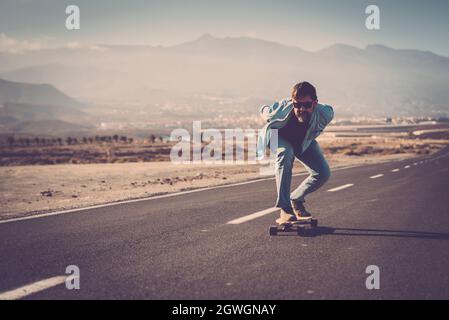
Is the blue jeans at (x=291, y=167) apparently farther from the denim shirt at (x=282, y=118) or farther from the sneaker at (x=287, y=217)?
the denim shirt at (x=282, y=118)

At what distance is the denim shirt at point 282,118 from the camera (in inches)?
237

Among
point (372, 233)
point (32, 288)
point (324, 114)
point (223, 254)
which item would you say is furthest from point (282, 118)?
point (32, 288)

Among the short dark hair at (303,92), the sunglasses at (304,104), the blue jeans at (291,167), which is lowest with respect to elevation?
the blue jeans at (291,167)

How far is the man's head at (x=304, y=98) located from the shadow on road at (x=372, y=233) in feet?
5.13

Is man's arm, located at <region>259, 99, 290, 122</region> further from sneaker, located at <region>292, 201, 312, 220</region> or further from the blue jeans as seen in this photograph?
sneaker, located at <region>292, 201, 312, 220</region>

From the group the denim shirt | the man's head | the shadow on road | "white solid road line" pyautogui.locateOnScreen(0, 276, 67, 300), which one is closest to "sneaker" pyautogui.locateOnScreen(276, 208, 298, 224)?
the shadow on road

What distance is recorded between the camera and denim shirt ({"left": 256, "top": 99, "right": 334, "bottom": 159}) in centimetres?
602

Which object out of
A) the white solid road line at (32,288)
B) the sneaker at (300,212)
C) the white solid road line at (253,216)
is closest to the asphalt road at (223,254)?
the white solid road line at (32,288)

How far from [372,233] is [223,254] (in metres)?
2.30

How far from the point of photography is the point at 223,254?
5.23 m

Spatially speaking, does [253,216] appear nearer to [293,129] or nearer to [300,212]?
[300,212]

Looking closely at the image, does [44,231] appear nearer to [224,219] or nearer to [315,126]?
[224,219]

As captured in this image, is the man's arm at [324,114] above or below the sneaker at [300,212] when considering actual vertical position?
above
